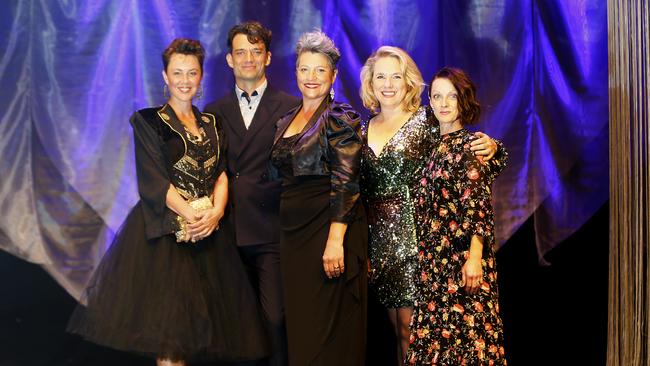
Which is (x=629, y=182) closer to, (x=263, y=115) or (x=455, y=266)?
(x=455, y=266)

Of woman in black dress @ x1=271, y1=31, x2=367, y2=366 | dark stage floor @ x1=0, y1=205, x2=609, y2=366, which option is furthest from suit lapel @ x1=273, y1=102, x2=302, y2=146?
dark stage floor @ x1=0, y1=205, x2=609, y2=366

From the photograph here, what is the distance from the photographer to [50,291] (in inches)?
170

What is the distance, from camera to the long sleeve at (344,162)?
10.7 feet

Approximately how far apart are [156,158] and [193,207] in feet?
0.85

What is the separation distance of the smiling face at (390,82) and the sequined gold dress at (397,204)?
0.39ft

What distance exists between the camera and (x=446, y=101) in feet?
10.9

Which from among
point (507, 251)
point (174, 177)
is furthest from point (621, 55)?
point (174, 177)

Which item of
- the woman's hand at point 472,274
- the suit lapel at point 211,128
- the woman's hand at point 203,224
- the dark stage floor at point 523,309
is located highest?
the suit lapel at point 211,128

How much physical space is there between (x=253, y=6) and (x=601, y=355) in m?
2.61

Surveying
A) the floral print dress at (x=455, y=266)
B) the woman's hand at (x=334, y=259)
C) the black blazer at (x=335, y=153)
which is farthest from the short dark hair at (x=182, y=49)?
the floral print dress at (x=455, y=266)

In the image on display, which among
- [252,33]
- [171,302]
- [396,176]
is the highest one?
[252,33]

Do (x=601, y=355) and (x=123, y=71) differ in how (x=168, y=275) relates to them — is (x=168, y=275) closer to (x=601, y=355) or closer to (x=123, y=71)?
(x=123, y=71)

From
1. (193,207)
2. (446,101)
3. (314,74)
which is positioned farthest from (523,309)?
(193,207)

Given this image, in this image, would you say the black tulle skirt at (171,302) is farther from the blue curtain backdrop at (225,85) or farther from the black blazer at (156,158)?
the blue curtain backdrop at (225,85)
